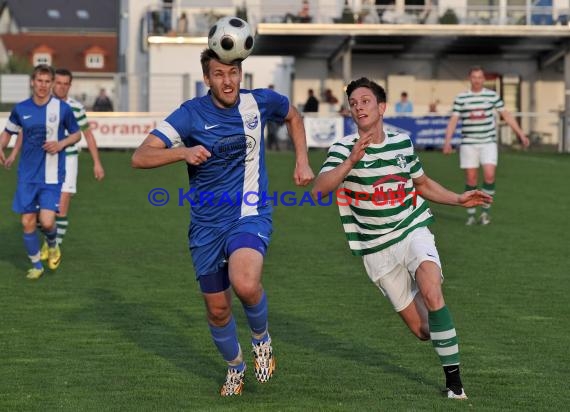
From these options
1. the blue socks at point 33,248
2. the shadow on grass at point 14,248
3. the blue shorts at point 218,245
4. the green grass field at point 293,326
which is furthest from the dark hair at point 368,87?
the shadow on grass at point 14,248

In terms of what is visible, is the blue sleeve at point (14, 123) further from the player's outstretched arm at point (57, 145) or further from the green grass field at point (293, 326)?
the green grass field at point (293, 326)

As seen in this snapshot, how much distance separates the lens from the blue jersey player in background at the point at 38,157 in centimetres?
1317

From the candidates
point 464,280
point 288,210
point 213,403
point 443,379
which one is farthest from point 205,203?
point 288,210

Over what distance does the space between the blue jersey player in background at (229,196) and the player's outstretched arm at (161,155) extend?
4cm

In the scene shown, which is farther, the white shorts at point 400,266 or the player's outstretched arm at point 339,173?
the white shorts at point 400,266

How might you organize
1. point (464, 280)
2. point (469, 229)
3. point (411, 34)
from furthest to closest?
point (411, 34) < point (469, 229) < point (464, 280)

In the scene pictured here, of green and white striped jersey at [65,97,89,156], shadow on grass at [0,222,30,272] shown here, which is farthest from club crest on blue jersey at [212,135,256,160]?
green and white striped jersey at [65,97,89,156]

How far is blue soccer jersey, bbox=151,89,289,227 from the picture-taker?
7.51 m

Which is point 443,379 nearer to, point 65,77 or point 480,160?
point 65,77

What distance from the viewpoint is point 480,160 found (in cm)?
1830

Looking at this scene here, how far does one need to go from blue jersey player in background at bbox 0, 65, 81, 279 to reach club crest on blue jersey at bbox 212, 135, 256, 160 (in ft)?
19.4

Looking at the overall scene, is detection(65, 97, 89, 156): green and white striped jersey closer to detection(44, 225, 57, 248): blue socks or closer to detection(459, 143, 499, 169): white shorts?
detection(44, 225, 57, 248): blue socks

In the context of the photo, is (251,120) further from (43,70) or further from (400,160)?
(43,70)

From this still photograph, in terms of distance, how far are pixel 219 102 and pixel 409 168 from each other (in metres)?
1.26
